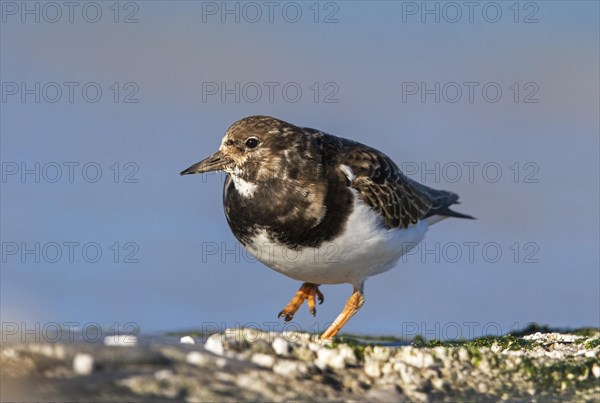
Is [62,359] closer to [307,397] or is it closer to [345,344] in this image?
[307,397]

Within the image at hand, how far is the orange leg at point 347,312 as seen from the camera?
359 inches

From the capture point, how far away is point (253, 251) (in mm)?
8570

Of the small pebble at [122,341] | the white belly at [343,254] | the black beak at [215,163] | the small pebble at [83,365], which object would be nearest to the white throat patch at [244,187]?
→ the black beak at [215,163]

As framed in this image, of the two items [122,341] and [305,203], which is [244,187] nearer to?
[305,203]

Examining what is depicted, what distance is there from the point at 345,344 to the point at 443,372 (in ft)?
2.25

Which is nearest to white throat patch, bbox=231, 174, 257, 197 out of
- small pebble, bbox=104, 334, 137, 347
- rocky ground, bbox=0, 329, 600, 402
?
rocky ground, bbox=0, 329, 600, 402

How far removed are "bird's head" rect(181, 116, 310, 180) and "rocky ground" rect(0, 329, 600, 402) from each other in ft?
8.44

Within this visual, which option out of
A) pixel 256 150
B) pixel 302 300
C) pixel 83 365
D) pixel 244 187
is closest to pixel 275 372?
pixel 83 365

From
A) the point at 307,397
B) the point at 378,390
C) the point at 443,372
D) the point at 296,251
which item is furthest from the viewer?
the point at 296,251

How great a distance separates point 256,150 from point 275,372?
12.3 ft

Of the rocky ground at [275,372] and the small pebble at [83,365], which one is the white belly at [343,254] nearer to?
the rocky ground at [275,372]

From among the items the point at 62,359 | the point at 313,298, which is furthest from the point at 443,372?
the point at 313,298

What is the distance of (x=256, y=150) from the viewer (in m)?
8.56

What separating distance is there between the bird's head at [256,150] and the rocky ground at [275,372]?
8.44 ft
